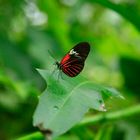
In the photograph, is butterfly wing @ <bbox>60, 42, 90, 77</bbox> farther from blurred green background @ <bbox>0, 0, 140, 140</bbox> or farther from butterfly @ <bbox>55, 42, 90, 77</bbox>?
blurred green background @ <bbox>0, 0, 140, 140</bbox>

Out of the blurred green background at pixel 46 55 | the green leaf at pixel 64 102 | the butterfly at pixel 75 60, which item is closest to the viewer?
the green leaf at pixel 64 102

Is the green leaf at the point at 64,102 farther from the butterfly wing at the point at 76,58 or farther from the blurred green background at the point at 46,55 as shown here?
the blurred green background at the point at 46,55

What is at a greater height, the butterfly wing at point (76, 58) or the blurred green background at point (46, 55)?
the butterfly wing at point (76, 58)

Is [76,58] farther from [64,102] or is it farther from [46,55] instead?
[46,55]

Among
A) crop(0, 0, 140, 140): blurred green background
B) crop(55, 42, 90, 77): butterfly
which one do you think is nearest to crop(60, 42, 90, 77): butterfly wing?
crop(55, 42, 90, 77): butterfly

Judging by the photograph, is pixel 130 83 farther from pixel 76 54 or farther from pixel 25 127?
pixel 76 54

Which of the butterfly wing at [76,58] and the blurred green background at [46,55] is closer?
the butterfly wing at [76,58]

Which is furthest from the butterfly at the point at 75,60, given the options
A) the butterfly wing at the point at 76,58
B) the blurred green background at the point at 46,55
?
Answer: the blurred green background at the point at 46,55
